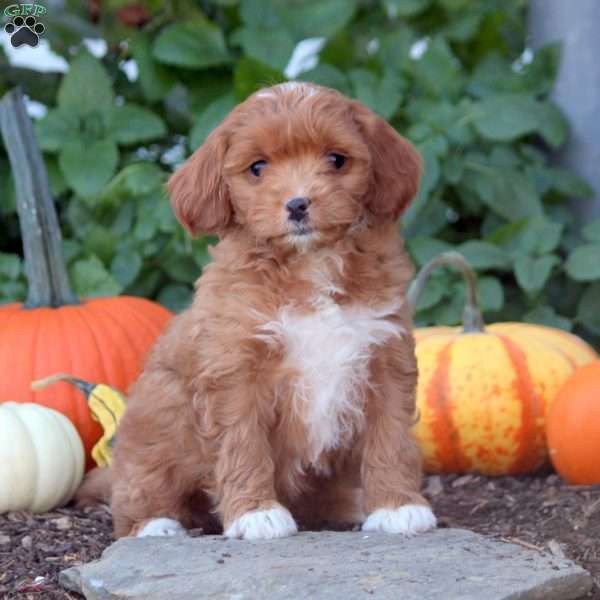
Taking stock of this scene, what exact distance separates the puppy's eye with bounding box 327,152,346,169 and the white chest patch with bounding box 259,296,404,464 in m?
0.42

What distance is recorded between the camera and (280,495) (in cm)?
387

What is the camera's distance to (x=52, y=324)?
5379mm

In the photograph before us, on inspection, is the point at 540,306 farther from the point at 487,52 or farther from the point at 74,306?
the point at 74,306

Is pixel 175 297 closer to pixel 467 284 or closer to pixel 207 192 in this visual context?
Result: pixel 467 284

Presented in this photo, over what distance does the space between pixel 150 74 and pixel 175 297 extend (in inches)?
52.6

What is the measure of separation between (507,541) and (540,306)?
9.25 ft

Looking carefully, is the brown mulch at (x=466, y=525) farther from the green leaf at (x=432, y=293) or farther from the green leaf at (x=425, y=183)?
the green leaf at (x=425, y=183)

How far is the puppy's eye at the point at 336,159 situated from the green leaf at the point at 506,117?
2.99m

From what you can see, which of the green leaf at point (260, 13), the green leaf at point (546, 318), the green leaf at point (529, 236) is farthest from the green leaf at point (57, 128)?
the green leaf at point (546, 318)

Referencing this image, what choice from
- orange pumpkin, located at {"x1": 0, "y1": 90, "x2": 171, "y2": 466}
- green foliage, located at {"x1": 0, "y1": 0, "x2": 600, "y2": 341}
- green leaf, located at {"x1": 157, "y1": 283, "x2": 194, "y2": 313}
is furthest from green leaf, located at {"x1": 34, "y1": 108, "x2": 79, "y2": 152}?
green leaf, located at {"x1": 157, "y1": 283, "x2": 194, "y2": 313}

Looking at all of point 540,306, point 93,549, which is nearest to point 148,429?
point 93,549

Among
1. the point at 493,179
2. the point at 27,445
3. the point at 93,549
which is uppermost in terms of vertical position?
the point at 493,179

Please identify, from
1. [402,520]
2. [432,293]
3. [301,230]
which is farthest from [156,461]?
[432,293]

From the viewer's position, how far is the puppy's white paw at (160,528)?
3.85 metres
